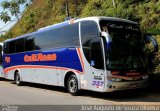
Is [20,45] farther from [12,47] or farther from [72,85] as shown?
[72,85]

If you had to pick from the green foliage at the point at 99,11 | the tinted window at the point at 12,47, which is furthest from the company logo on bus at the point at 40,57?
the green foliage at the point at 99,11

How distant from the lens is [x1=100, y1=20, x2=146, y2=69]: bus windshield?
14.1 metres

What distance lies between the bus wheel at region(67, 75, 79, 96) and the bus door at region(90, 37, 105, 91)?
127 centimetres

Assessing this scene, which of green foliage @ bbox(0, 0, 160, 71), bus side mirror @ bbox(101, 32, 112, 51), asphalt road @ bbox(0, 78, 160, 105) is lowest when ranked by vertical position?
asphalt road @ bbox(0, 78, 160, 105)

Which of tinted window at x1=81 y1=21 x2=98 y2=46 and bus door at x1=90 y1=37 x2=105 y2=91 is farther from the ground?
tinted window at x1=81 y1=21 x2=98 y2=46

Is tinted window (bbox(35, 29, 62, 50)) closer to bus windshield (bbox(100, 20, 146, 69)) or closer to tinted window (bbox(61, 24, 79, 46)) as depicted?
tinted window (bbox(61, 24, 79, 46))

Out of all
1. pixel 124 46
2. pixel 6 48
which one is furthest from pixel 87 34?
pixel 6 48

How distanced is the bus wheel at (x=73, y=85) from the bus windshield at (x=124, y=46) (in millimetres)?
2434

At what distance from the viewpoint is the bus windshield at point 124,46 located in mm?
14117

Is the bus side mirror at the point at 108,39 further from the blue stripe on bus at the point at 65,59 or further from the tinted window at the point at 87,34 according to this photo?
the blue stripe on bus at the point at 65,59

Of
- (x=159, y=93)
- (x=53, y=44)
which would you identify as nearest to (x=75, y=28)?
(x=53, y=44)

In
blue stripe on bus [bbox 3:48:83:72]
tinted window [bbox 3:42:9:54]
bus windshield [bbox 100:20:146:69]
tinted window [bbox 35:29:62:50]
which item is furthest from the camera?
tinted window [bbox 3:42:9:54]

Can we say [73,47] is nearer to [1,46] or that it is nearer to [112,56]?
[112,56]

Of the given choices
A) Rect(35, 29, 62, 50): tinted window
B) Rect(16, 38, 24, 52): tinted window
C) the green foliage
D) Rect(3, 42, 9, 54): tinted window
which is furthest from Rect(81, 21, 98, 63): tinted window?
Rect(3, 42, 9, 54): tinted window
